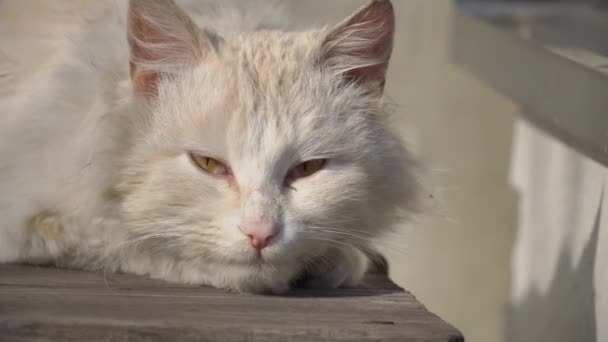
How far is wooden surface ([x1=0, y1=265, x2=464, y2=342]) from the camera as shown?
1.35m

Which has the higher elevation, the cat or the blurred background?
the cat

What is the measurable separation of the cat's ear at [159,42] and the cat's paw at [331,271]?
0.45 meters

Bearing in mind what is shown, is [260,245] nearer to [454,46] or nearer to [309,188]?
[309,188]

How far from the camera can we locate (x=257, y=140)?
1.60 metres

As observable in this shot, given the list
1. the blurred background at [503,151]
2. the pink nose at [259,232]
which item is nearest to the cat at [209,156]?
the pink nose at [259,232]

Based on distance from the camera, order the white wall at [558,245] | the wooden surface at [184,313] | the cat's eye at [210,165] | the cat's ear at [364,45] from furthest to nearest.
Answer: the white wall at [558,245] < the cat's ear at [364,45] < the cat's eye at [210,165] < the wooden surface at [184,313]

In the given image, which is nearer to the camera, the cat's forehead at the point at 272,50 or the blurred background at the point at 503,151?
the cat's forehead at the point at 272,50

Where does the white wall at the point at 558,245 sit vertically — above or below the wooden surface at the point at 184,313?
below

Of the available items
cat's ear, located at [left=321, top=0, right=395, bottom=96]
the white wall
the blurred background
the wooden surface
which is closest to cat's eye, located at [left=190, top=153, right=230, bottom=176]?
the wooden surface

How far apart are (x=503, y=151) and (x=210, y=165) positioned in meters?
2.30

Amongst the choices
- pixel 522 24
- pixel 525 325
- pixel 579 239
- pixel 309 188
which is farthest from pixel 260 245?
pixel 522 24

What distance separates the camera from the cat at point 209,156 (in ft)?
5.28

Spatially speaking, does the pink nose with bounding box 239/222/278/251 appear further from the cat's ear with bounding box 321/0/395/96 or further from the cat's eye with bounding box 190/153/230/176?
the cat's ear with bounding box 321/0/395/96

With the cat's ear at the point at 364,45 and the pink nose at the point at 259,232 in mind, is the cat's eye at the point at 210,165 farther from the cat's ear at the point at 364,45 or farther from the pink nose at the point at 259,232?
the cat's ear at the point at 364,45
